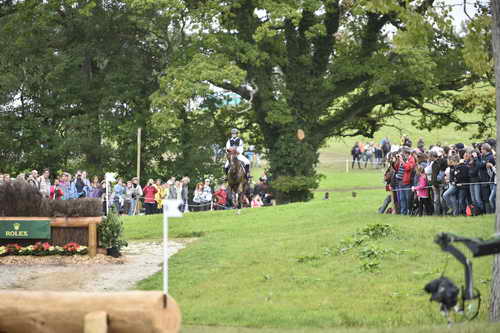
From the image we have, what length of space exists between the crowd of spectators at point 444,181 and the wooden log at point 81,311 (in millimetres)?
13915

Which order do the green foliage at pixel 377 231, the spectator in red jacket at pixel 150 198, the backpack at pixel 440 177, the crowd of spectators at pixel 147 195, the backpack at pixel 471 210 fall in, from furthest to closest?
the spectator in red jacket at pixel 150 198 < the crowd of spectators at pixel 147 195 < the backpack at pixel 440 177 < the backpack at pixel 471 210 < the green foliage at pixel 377 231

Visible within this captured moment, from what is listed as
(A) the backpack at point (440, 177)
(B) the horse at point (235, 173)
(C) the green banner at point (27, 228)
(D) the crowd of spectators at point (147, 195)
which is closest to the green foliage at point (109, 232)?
(C) the green banner at point (27, 228)

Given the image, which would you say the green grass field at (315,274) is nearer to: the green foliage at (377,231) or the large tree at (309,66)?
the green foliage at (377,231)

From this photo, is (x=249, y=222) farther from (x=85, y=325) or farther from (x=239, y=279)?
(x=85, y=325)

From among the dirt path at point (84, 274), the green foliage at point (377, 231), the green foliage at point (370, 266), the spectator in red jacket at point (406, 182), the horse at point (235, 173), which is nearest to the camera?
the green foliage at point (370, 266)

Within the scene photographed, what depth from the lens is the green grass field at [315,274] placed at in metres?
12.9

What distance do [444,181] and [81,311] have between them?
15.2 meters

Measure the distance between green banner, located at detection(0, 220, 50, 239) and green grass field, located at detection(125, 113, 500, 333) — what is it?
347 centimetres

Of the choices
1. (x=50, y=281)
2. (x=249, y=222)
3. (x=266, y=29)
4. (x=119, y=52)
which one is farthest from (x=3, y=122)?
(x=50, y=281)

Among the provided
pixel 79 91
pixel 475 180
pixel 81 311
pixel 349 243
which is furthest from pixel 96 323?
pixel 79 91

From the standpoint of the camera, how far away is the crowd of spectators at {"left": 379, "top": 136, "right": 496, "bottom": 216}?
20656mm

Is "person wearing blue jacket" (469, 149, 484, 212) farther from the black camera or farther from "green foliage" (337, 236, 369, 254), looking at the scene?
the black camera

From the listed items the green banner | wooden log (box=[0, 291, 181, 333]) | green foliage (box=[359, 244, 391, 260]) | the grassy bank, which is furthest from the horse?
wooden log (box=[0, 291, 181, 333])

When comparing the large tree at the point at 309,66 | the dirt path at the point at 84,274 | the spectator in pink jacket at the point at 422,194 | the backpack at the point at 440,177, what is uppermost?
the large tree at the point at 309,66
